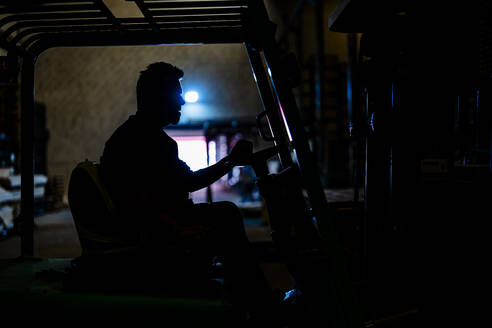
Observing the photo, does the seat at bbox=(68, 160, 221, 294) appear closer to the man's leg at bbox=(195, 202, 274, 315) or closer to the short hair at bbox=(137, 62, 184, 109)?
the man's leg at bbox=(195, 202, 274, 315)

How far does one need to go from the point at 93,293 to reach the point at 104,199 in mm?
410

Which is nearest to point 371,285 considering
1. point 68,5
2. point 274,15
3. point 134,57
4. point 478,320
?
point 478,320

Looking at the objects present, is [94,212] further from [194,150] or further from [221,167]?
[194,150]

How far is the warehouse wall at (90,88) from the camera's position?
9.91 m

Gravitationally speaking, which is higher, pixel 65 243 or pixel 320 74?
pixel 320 74

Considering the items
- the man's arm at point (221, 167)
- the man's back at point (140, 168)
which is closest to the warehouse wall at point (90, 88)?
the man's arm at point (221, 167)

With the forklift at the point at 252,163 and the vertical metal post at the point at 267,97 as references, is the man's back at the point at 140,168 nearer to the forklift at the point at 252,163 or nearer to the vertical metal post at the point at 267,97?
the forklift at the point at 252,163

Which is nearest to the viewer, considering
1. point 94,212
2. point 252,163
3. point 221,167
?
point 94,212

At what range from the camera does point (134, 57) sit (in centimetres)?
1012

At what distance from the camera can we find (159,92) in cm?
201

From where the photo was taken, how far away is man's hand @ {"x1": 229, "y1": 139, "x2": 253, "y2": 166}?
198 cm

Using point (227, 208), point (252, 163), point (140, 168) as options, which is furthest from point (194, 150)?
point (140, 168)

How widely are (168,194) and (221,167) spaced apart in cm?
31

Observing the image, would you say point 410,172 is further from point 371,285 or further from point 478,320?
point 478,320
